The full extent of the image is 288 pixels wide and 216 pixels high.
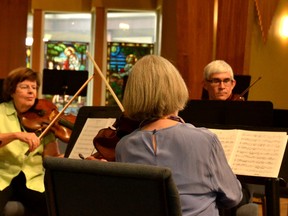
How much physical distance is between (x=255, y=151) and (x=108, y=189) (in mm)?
1234

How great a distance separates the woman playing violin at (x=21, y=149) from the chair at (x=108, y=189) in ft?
5.69

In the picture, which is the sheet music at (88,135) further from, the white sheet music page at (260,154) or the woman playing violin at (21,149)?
the white sheet music page at (260,154)

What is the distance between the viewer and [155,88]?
6.12 ft

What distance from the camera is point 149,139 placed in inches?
75.1

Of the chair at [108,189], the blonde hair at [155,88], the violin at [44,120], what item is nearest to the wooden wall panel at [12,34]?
the violin at [44,120]

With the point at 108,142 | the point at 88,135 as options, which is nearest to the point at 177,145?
the point at 108,142

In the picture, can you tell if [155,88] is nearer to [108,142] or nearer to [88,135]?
[108,142]

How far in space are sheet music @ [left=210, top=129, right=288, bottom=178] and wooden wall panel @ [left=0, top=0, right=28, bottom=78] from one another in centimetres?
→ 418

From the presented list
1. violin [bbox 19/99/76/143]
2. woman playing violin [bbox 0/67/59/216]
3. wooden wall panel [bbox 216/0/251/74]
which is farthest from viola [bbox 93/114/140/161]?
wooden wall panel [bbox 216/0/251/74]

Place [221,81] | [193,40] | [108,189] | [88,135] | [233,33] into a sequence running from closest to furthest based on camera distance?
[108,189]
[88,135]
[221,81]
[193,40]
[233,33]

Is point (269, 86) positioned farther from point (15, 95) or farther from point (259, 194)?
point (15, 95)

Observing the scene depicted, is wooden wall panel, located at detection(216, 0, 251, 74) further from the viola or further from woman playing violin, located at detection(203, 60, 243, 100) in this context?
the viola

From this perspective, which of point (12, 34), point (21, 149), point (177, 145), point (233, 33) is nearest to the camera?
point (177, 145)

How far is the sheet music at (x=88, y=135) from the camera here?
2926 mm
